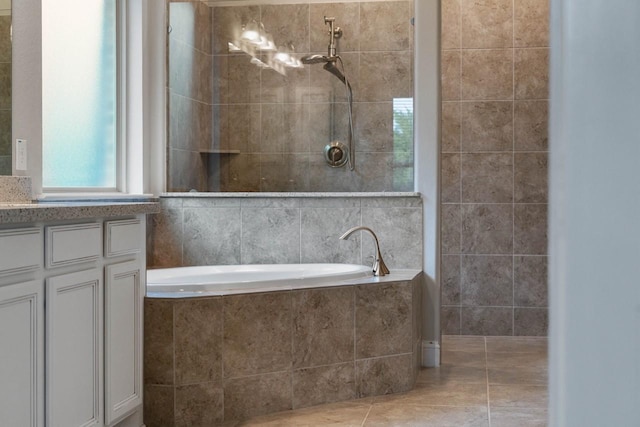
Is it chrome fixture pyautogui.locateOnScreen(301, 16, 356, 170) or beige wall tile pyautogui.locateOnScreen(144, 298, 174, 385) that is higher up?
chrome fixture pyautogui.locateOnScreen(301, 16, 356, 170)

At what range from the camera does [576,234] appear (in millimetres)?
212

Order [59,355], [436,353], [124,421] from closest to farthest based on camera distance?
[59,355], [124,421], [436,353]

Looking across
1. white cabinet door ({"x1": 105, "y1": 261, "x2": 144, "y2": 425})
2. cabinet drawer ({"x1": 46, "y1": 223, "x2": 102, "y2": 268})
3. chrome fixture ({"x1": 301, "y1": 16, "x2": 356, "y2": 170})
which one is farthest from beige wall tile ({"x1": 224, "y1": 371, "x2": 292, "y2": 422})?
chrome fixture ({"x1": 301, "y1": 16, "x2": 356, "y2": 170})

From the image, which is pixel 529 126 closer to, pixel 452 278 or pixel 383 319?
pixel 452 278

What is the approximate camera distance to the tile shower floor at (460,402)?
3.42 m

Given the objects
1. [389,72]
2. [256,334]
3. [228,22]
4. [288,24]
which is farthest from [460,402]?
[228,22]

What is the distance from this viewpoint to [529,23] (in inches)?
215

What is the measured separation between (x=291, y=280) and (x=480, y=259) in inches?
85.6

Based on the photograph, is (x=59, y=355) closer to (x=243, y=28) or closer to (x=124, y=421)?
(x=124, y=421)

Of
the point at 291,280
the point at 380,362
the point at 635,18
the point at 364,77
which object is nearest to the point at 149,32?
the point at 364,77

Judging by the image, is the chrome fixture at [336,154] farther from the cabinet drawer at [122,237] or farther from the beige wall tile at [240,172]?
the cabinet drawer at [122,237]

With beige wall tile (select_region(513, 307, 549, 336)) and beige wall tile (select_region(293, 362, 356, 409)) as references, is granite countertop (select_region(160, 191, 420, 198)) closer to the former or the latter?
beige wall tile (select_region(293, 362, 356, 409))

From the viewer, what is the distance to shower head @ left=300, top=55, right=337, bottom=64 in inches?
182

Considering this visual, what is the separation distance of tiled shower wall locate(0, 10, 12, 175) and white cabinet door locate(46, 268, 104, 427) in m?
0.78
